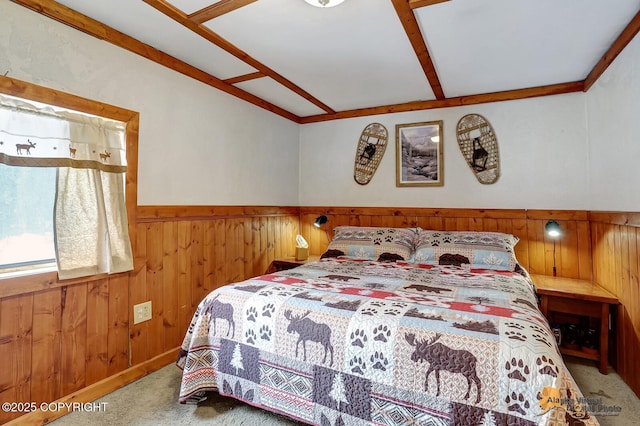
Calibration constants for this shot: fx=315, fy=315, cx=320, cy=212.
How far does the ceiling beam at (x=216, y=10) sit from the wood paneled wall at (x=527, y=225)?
2.45 m

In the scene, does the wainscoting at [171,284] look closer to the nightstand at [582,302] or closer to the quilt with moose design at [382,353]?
the nightstand at [582,302]

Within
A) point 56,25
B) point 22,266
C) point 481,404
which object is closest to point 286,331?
point 481,404

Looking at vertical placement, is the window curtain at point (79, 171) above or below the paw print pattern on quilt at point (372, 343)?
above

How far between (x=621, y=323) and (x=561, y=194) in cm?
117

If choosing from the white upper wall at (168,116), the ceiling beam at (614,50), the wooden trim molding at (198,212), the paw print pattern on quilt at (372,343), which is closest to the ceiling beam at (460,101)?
the ceiling beam at (614,50)

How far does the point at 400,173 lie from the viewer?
11.6ft

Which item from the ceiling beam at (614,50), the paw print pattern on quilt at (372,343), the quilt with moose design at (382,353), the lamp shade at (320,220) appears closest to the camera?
the quilt with moose design at (382,353)

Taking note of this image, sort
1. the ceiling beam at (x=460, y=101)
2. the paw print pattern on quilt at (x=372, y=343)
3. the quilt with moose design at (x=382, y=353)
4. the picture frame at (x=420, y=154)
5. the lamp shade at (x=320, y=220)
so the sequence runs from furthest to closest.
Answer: the lamp shade at (x=320, y=220), the picture frame at (x=420, y=154), the ceiling beam at (x=460, y=101), the paw print pattern on quilt at (x=372, y=343), the quilt with moose design at (x=382, y=353)

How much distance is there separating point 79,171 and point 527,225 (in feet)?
11.8

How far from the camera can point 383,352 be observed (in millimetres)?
1380

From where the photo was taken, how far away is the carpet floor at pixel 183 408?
5.64 feet

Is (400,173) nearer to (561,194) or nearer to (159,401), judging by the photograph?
(561,194)

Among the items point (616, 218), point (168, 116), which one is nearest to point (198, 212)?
point (168, 116)

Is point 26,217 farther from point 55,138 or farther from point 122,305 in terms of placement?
point 122,305
